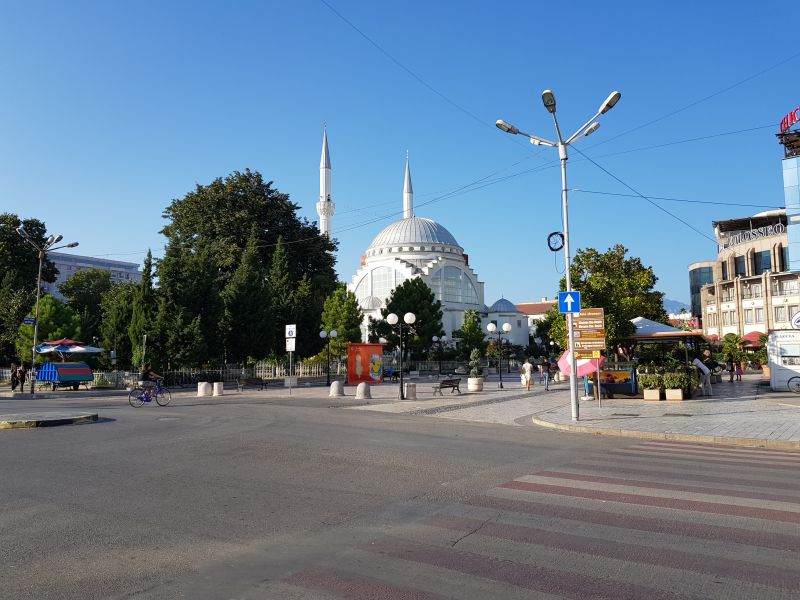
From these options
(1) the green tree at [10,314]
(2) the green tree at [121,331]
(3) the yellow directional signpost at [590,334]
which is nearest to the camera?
(3) the yellow directional signpost at [590,334]

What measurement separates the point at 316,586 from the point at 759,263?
7181 cm

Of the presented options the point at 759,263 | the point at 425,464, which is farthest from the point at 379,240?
the point at 425,464

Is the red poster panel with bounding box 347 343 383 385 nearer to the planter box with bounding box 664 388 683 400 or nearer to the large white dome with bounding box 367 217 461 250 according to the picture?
the planter box with bounding box 664 388 683 400

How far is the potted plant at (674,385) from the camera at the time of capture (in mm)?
22938

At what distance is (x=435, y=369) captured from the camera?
5778 cm

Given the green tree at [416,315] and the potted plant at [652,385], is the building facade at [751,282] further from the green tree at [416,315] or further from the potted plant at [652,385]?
the potted plant at [652,385]

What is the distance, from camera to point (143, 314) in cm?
3556

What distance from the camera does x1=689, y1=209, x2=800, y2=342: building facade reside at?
60.8 metres

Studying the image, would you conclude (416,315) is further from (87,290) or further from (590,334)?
(87,290)

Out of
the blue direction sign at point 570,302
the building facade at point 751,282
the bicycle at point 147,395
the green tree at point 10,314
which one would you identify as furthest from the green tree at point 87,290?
the building facade at point 751,282

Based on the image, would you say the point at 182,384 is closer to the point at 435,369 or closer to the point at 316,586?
the point at 435,369

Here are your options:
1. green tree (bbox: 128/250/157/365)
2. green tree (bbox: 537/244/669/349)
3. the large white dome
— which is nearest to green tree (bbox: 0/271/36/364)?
green tree (bbox: 128/250/157/365)

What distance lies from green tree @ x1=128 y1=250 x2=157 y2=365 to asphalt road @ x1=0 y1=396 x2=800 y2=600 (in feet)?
80.2

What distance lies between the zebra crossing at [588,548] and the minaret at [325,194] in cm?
8464
